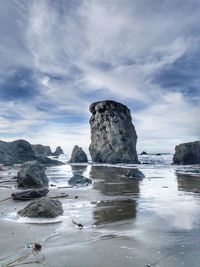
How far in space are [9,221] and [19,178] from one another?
7.60 metres

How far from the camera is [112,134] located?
5562 cm

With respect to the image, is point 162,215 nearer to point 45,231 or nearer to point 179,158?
point 45,231

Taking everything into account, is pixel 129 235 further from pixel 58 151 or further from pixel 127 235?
pixel 58 151

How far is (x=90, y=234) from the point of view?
6.01m

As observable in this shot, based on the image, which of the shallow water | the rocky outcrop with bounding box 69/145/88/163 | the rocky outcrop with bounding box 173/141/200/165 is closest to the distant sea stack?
the rocky outcrop with bounding box 69/145/88/163

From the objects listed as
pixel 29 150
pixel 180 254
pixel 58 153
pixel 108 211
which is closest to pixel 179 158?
pixel 29 150

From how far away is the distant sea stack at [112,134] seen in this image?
53.2m

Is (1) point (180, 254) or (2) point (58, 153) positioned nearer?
(1) point (180, 254)

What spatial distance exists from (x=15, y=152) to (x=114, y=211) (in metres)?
40.3

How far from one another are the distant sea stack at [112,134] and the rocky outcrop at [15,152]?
14.3 metres

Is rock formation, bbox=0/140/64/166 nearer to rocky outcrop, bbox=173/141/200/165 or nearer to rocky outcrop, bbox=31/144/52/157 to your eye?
rocky outcrop, bbox=173/141/200/165

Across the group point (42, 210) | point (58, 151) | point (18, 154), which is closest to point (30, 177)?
point (42, 210)

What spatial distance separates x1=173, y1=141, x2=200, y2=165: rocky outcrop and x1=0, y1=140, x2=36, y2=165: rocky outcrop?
73.1ft

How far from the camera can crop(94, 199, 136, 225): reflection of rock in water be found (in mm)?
7520
